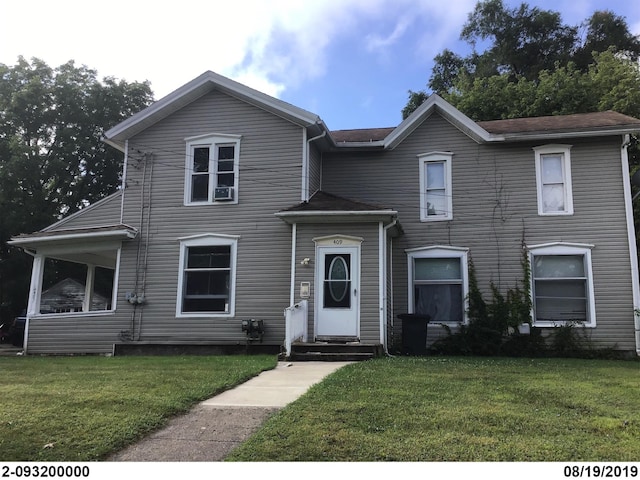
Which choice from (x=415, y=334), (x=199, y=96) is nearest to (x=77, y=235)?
(x=199, y=96)

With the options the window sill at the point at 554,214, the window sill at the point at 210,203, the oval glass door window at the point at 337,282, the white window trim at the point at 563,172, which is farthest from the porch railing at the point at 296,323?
the white window trim at the point at 563,172

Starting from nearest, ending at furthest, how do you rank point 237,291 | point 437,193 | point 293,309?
point 293,309, point 237,291, point 437,193

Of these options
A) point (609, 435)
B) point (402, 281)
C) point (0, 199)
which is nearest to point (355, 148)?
point (402, 281)

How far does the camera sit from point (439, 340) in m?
12.6

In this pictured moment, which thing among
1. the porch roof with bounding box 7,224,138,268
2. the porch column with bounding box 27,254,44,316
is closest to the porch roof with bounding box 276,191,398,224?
the porch roof with bounding box 7,224,138,268

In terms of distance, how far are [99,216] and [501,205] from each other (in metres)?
10.7

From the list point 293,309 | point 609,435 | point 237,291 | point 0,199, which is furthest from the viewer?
point 0,199

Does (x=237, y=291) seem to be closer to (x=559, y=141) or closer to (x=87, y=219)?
(x=87, y=219)

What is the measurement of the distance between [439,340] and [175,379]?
23.7 feet

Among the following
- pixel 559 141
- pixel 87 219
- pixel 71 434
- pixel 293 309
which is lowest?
pixel 71 434

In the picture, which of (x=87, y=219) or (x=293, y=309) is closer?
(x=293, y=309)

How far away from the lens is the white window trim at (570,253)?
1215 cm

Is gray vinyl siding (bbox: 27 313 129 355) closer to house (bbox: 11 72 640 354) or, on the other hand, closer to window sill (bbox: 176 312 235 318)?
house (bbox: 11 72 640 354)

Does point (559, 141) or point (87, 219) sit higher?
point (559, 141)
